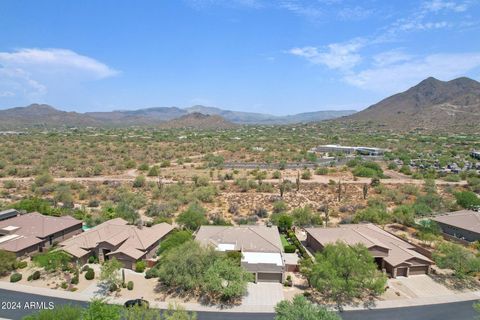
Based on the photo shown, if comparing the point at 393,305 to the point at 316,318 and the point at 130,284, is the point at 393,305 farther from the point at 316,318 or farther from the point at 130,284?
the point at 130,284

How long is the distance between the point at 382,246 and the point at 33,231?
126ft

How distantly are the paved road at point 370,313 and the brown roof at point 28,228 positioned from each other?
8.77 metres

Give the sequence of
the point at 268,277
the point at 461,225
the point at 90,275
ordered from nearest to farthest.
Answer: the point at 90,275 < the point at 268,277 < the point at 461,225

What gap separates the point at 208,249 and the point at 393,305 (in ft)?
53.4

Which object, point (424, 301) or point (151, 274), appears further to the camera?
point (151, 274)

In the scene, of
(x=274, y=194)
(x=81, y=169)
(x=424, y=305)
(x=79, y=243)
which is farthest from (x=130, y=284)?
(x=81, y=169)

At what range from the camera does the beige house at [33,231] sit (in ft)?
116

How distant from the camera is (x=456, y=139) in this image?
14712cm

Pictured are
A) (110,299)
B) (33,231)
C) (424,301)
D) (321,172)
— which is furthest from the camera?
(321,172)

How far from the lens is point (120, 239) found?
35.6m

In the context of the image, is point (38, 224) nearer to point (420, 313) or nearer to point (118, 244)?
point (118, 244)

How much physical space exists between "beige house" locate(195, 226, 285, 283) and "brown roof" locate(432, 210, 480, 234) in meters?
23.3

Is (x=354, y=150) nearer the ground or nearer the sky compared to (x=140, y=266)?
nearer the sky

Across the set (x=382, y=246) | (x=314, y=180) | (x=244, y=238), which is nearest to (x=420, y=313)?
(x=382, y=246)
